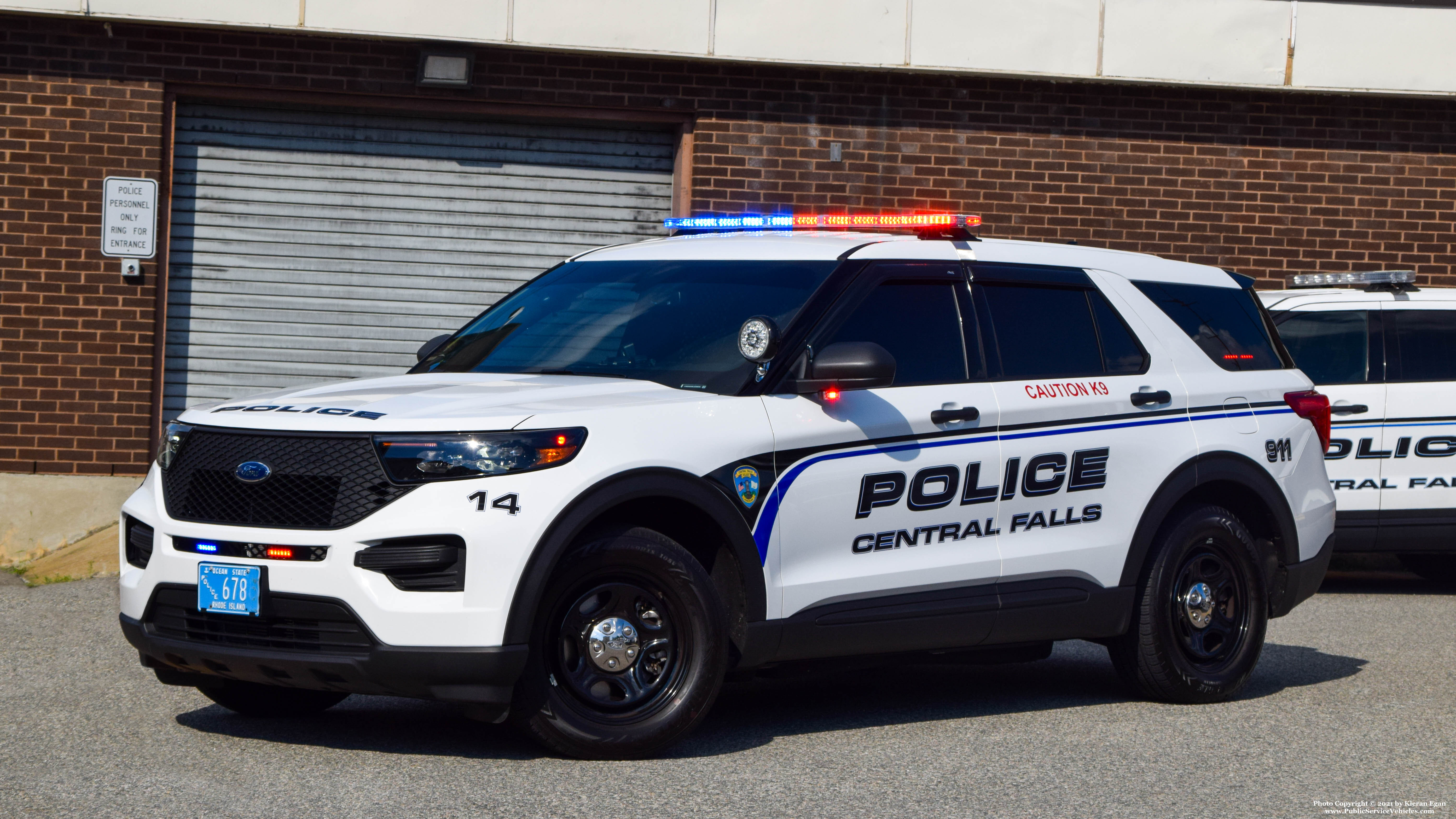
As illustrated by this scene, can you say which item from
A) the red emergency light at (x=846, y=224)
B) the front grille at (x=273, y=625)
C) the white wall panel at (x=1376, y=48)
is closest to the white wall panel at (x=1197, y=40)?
the white wall panel at (x=1376, y=48)

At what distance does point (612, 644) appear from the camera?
17.4 feet

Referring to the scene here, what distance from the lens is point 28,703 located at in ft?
20.6

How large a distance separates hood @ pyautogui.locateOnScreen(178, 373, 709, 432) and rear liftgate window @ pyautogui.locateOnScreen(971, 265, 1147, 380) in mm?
1491

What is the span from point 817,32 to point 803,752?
8.41 metres

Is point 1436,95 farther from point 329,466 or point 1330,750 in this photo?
point 329,466

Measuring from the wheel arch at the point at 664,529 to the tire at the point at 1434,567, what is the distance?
783 centimetres

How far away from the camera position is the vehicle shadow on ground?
18.8ft

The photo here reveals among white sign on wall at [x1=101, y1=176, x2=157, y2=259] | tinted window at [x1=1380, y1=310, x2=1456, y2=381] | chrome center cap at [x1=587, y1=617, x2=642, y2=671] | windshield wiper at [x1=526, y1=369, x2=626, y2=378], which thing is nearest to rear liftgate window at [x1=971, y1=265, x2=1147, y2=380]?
windshield wiper at [x1=526, y1=369, x2=626, y2=378]

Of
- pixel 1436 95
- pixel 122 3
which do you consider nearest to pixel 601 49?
pixel 122 3

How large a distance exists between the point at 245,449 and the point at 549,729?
1323 millimetres

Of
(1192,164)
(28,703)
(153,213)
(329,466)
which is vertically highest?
(1192,164)

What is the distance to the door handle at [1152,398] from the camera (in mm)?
6762

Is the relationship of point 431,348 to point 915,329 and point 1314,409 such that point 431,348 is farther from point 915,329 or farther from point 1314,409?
point 1314,409

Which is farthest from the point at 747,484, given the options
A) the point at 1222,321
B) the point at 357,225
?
the point at 357,225
